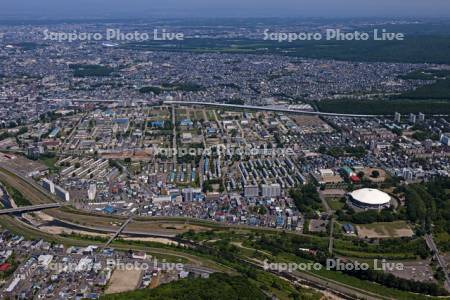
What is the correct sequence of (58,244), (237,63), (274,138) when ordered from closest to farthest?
(58,244), (274,138), (237,63)

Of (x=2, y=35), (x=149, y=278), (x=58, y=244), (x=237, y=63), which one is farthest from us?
(x=2, y=35)

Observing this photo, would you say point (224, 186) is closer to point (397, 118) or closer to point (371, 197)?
point (371, 197)

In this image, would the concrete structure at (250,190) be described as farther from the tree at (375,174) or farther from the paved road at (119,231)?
the tree at (375,174)

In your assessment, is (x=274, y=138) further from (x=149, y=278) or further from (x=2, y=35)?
(x=2, y=35)

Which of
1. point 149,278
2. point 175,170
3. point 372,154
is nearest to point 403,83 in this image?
point 372,154

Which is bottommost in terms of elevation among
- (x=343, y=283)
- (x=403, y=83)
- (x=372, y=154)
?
(x=343, y=283)

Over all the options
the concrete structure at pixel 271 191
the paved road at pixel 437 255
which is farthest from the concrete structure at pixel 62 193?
the paved road at pixel 437 255

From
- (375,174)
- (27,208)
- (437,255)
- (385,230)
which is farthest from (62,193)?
(437,255)
